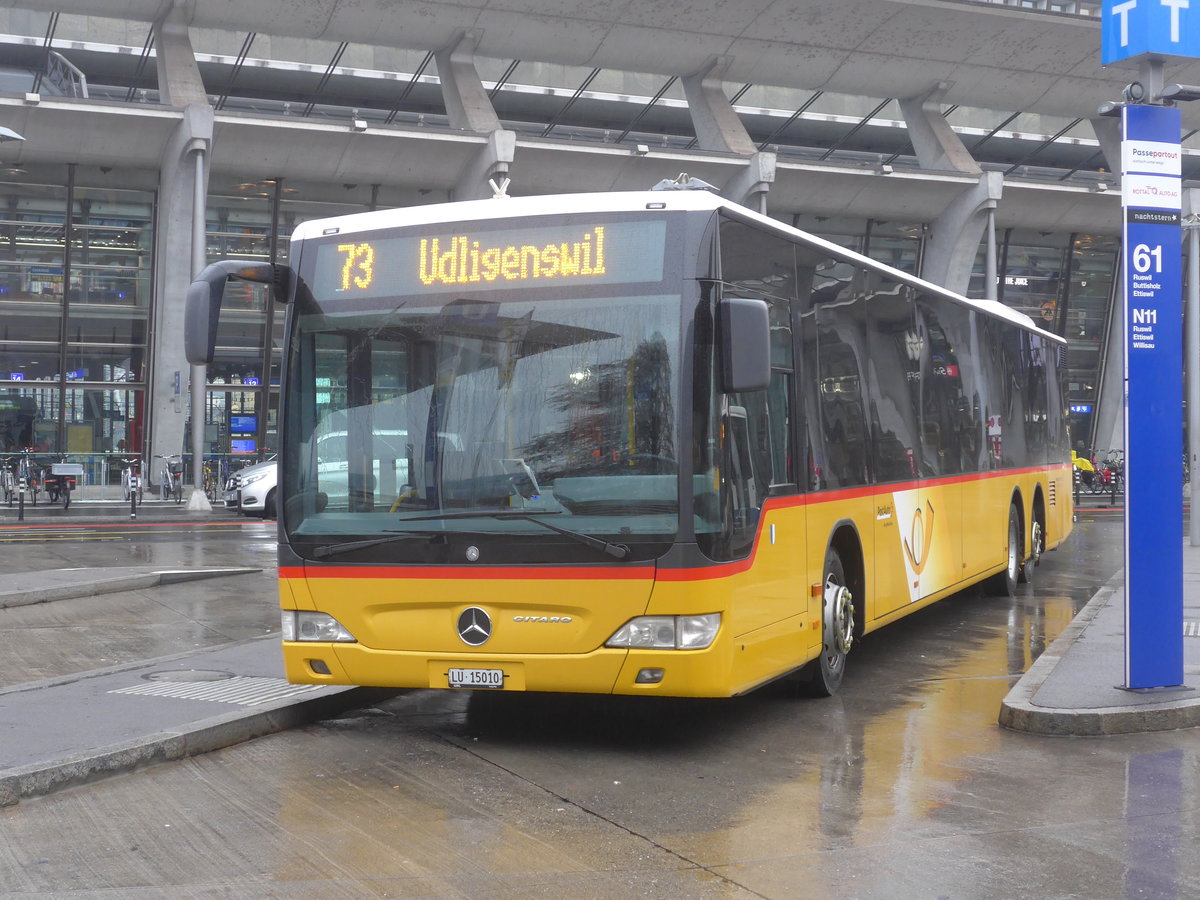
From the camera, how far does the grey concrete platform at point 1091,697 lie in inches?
309

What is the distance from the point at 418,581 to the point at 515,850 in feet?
6.87

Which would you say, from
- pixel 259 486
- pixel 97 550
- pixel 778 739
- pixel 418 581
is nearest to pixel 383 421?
pixel 418 581

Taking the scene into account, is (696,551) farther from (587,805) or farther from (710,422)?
(587,805)

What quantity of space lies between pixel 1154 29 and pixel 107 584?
11553mm

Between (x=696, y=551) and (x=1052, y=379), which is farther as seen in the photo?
(x=1052, y=379)

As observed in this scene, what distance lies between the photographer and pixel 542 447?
7.12 m

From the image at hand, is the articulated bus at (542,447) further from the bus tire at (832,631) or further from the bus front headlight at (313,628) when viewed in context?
the bus tire at (832,631)

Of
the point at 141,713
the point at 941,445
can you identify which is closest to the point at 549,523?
the point at 141,713

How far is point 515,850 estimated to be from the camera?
18.1 ft

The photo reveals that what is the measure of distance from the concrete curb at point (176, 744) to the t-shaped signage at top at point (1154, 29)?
6.14 m

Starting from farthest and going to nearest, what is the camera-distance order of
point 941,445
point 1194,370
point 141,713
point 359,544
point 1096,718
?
point 1194,370, point 941,445, point 1096,718, point 141,713, point 359,544

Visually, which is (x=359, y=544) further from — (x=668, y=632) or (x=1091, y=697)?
(x=1091, y=697)

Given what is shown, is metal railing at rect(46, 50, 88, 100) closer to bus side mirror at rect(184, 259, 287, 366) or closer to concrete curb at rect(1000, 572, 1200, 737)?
bus side mirror at rect(184, 259, 287, 366)

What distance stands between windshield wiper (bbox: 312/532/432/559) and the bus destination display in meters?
1.33
